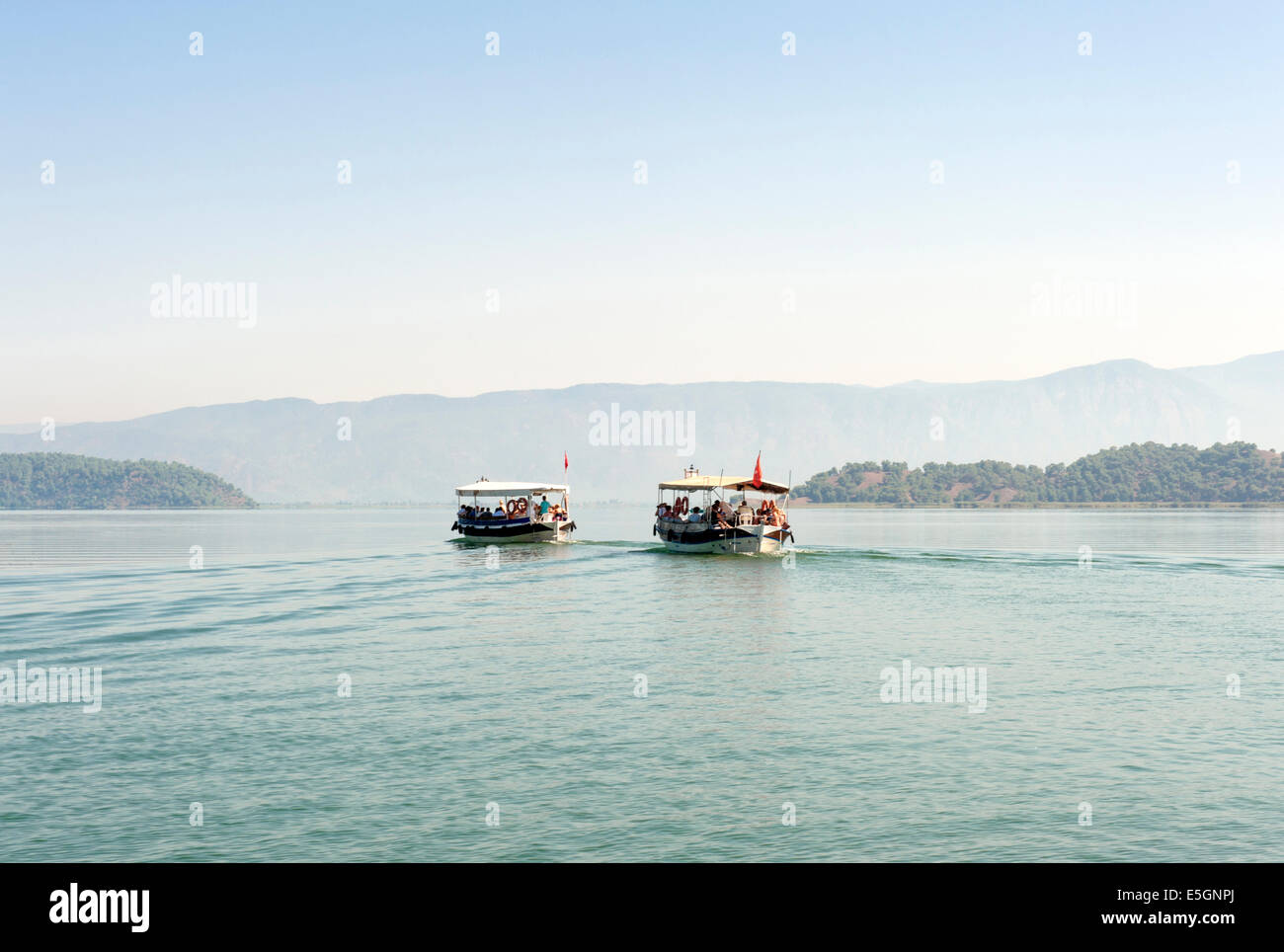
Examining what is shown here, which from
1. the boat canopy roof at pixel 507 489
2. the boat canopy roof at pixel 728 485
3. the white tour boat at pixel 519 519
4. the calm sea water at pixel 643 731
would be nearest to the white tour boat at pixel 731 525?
the boat canopy roof at pixel 728 485

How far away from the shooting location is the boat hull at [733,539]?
80375 mm

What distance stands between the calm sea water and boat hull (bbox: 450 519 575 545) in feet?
145

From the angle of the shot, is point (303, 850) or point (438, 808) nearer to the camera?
point (303, 850)

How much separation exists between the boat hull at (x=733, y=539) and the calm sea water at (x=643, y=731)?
28.5 m

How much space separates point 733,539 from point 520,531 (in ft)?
79.0

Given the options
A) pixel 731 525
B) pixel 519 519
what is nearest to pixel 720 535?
pixel 731 525

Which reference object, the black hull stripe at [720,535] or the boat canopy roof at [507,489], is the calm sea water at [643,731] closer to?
the black hull stripe at [720,535]

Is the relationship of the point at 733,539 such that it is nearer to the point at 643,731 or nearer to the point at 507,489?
the point at 507,489

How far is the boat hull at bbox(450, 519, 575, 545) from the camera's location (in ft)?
317

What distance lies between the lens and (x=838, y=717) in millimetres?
24422
